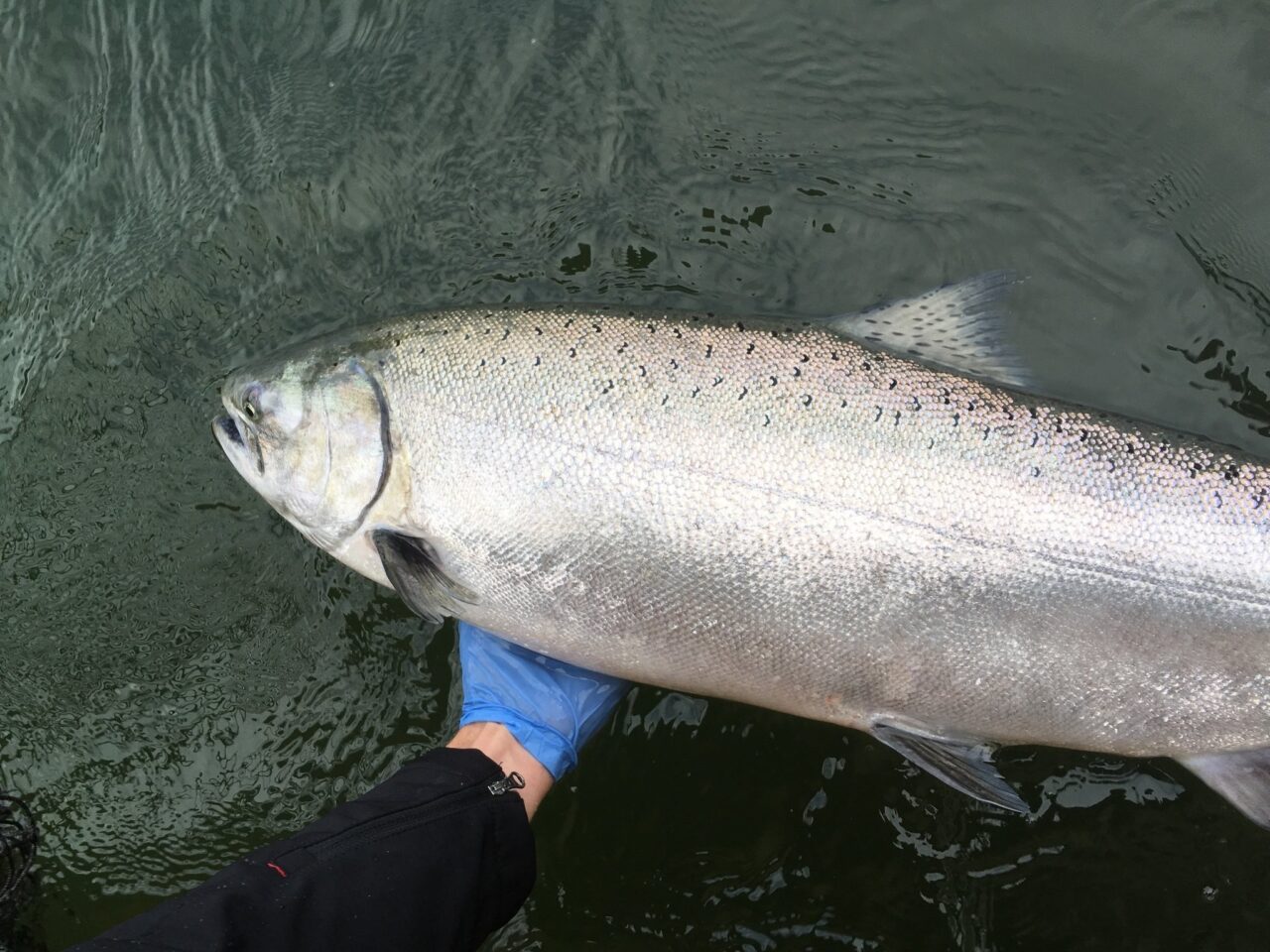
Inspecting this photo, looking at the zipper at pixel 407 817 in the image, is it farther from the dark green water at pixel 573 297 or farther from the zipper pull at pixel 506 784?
the dark green water at pixel 573 297

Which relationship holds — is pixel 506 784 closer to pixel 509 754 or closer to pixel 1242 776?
pixel 509 754

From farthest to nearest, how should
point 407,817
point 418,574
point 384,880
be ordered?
1. point 418,574
2. point 407,817
3. point 384,880

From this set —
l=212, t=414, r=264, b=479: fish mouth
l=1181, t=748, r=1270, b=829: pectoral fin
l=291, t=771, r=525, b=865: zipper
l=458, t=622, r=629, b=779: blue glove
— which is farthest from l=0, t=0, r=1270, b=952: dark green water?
l=291, t=771, r=525, b=865: zipper

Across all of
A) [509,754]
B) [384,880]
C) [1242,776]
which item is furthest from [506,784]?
[1242,776]

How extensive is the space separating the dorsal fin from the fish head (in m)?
1.23

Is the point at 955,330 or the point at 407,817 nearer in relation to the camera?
the point at 407,817

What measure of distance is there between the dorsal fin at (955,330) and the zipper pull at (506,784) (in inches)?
53.6

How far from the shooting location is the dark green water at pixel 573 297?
283 centimetres

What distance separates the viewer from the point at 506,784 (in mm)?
2279

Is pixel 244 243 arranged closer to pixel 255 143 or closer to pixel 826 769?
pixel 255 143

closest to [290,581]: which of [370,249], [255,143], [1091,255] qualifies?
[370,249]

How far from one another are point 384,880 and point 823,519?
121cm

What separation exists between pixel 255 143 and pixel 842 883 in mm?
3079

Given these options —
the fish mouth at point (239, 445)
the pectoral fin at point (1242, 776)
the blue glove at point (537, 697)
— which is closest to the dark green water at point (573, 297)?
the blue glove at point (537, 697)
